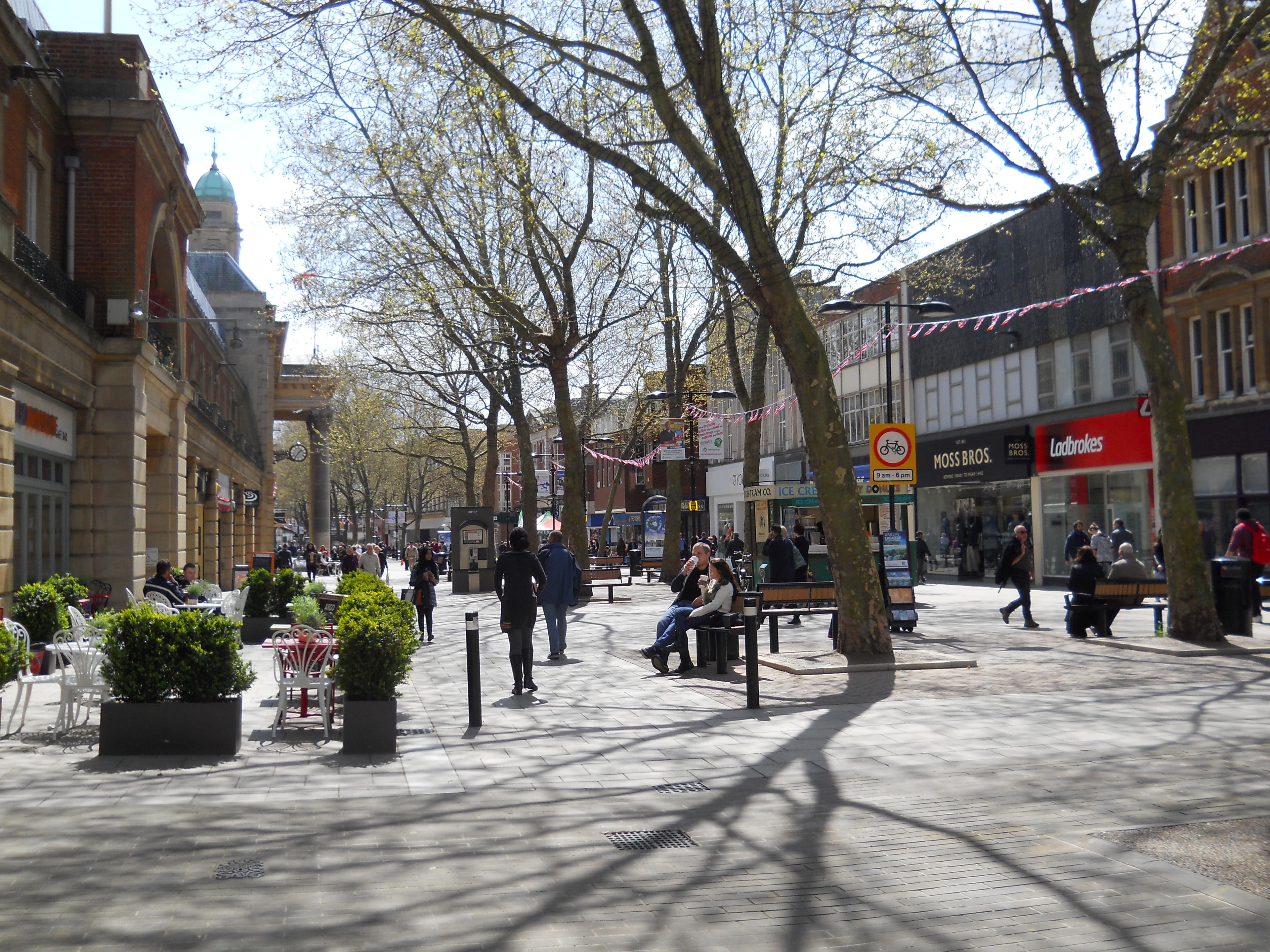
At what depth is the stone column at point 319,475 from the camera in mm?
56250

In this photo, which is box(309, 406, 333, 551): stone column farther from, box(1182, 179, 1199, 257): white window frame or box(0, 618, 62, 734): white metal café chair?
box(0, 618, 62, 734): white metal café chair

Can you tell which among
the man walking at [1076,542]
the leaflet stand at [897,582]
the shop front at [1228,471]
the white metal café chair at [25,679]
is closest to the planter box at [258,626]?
the white metal café chair at [25,679]

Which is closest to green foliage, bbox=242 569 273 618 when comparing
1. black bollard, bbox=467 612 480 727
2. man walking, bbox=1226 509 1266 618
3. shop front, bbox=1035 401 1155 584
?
black bollard, bbox=467 612 480 727

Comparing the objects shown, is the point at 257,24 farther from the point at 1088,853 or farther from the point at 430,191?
the point at 1088,853

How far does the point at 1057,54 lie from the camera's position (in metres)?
15.4

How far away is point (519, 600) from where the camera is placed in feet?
41.2

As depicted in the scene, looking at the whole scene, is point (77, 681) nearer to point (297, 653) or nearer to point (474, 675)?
point (297, 653)

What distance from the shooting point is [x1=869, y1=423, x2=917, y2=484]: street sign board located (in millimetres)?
17844

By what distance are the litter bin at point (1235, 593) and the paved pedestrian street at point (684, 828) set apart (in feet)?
15.9

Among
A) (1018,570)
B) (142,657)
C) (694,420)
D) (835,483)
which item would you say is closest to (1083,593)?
(1018,570)

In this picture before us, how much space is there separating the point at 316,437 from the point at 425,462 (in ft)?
76.2

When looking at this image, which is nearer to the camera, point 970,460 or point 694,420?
point 694,420

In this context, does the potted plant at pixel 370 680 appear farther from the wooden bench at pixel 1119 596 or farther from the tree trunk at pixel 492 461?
the tree trunk at pixel 492 461

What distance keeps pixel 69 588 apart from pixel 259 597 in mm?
4420
